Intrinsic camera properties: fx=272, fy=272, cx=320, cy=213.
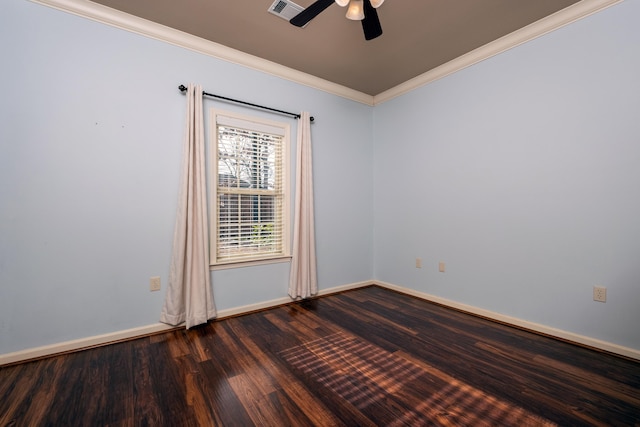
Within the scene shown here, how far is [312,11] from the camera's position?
1.81 m

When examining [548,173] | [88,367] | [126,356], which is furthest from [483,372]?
[88,367]

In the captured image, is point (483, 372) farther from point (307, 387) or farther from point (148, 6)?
point (148, 6)

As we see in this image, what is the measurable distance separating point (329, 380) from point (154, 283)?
5.79 ft

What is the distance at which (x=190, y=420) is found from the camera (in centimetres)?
142

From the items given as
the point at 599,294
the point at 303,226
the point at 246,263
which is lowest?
the point at 599,294

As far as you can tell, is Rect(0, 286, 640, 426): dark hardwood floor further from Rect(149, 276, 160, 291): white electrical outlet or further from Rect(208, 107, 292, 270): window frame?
Rect(208, 107, 292, 270): window frame

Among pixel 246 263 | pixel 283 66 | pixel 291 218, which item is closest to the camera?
pixel 246 263

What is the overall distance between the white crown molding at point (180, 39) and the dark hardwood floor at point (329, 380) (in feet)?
8.83

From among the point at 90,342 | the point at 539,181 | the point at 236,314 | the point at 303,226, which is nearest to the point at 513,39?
the point at 539,181

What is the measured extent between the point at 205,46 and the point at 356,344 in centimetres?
311

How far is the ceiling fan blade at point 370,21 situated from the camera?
71.4 inches

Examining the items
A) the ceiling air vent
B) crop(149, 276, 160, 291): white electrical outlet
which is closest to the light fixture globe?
the ceiling air vent

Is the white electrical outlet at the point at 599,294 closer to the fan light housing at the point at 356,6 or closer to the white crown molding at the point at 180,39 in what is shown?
the fan light housing at the point at 356,6

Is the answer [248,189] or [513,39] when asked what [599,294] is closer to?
[513,39]
